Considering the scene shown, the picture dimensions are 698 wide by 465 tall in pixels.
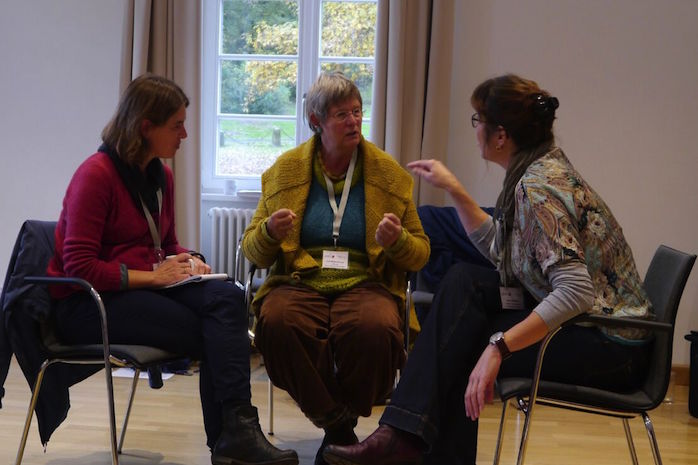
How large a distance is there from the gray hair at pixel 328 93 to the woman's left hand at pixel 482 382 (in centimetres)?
112

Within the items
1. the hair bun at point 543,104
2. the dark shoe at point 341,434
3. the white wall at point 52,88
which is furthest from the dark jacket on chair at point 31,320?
the white wall at point 52,88

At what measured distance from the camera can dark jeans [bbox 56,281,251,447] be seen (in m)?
2.45

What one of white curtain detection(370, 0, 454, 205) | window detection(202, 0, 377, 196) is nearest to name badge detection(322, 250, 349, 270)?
white curtain detection(370, 0, 454, 205)

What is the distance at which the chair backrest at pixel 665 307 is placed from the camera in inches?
82.0

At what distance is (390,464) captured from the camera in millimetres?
2092

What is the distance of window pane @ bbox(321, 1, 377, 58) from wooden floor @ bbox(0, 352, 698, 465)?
1925 mm

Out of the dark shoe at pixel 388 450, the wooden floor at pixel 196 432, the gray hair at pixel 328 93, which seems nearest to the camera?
the dark shoe at pixel 388 450

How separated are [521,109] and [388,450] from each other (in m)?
1.00

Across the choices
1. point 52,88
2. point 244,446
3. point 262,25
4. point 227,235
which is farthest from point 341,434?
point 52,88

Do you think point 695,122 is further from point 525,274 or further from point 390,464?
point 390,464

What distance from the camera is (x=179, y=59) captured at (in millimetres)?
4191

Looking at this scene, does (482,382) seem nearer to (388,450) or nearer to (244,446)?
(388,450)

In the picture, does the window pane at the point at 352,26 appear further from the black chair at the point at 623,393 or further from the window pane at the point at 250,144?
the black chair at the point at 623,393

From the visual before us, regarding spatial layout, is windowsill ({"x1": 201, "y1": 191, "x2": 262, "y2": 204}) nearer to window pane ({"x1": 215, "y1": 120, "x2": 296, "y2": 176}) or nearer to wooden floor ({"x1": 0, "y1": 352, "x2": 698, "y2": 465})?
window pane ({"x1": 215, "y1": 120, "x2": 296, "y2": 176})
